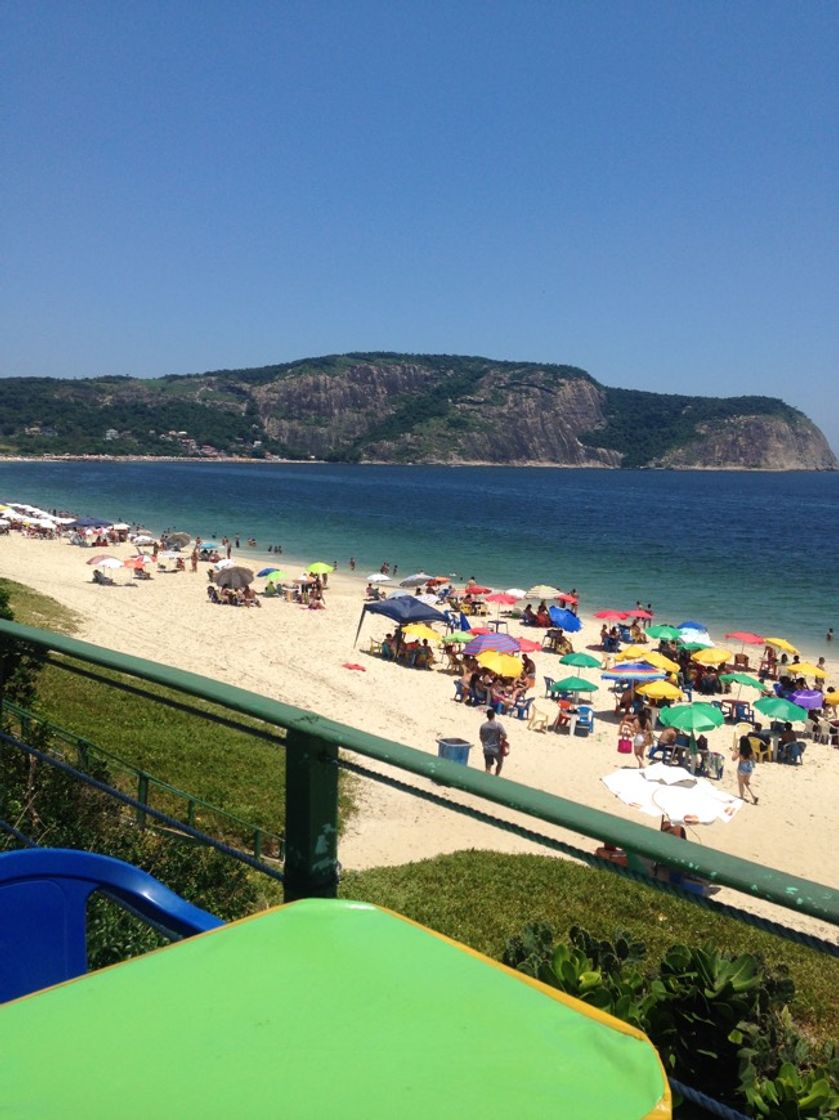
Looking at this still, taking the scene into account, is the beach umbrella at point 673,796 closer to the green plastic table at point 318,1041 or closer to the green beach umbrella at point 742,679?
the green plastic table at point 318,1041

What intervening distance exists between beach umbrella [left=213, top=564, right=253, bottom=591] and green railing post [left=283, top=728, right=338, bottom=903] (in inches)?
1128

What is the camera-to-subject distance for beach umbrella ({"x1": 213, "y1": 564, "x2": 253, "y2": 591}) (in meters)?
30.0

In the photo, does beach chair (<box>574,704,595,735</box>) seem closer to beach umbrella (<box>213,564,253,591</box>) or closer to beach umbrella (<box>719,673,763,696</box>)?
beach umbrella (<box>719,673,763,696</box>)

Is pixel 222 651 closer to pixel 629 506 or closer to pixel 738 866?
pixel 738 866

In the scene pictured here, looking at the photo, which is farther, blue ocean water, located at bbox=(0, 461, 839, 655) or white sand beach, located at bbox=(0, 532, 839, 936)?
blue ocean water, located at bbox=(0, 461, 839, 655)

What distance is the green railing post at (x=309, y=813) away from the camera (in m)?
1.84

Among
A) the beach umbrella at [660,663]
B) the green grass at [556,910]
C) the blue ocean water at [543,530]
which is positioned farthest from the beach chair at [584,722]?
the blue ocean water at [543,530]

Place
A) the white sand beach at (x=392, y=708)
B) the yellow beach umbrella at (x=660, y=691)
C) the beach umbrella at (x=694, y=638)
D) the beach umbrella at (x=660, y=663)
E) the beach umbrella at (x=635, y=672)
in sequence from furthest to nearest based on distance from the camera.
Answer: the beach umbrella at (x=694, y=638) → the beach umbrella at (x=660, y=663) → the beach umbrella at (x=635, y=672) → the yellow beach umbrella at (x=660, y=691) → the white sand beach at (x=392, y=708)

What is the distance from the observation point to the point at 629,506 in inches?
4085

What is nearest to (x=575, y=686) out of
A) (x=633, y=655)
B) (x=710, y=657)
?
(x=633, y=655)

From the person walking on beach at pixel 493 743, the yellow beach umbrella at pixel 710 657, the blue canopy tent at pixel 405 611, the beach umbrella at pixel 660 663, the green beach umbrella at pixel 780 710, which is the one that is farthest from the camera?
the blue canopy tent at pixel 405 611

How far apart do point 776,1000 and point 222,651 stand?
20.5 meters

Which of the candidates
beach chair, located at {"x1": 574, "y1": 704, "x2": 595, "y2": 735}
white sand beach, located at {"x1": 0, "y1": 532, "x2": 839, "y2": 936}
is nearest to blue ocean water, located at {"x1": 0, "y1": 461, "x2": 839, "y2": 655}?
white sand beach, located at {"x1": 0, "y1": 532, "x2": 839, "y2": 936}

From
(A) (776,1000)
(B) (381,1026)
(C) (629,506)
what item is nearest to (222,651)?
(A) (776,1000)
